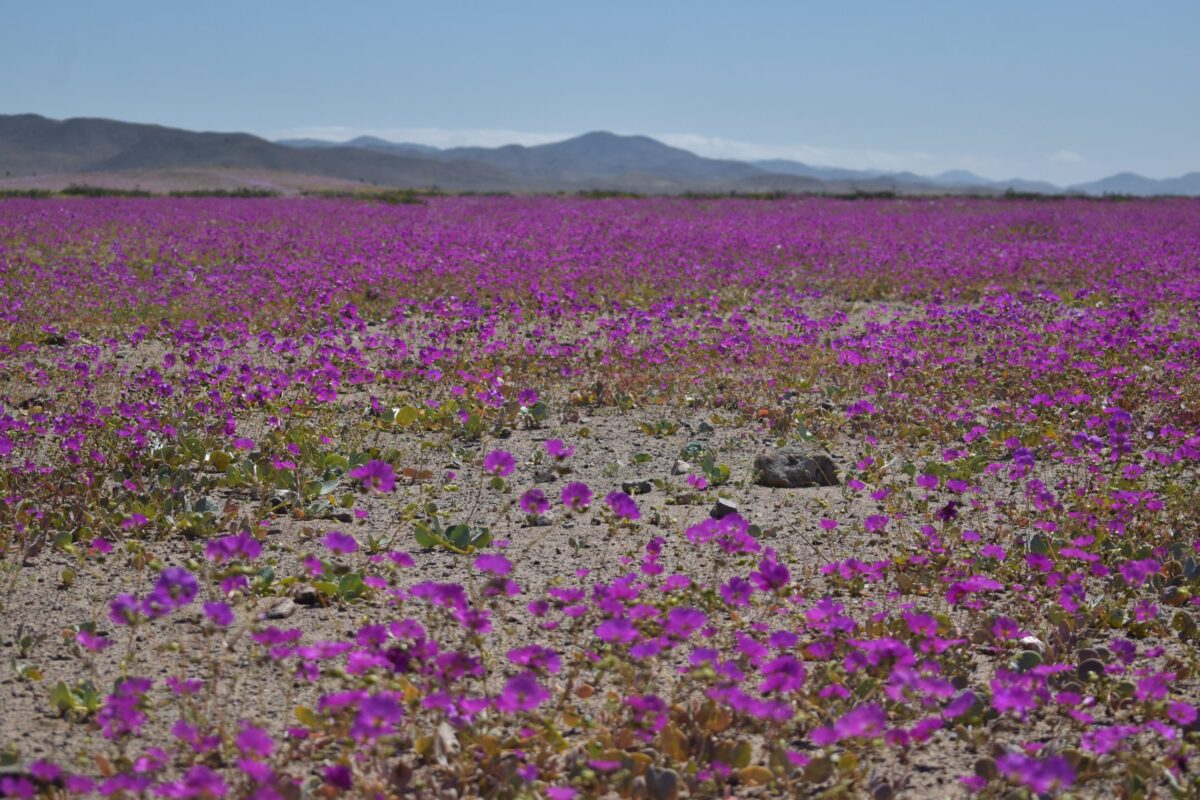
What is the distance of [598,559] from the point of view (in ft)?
15.2

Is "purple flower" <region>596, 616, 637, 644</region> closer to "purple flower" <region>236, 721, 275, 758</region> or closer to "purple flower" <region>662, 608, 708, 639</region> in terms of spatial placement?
"purple flower" <region>662, 608, 708, 639</region>

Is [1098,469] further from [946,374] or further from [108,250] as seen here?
[108,250]

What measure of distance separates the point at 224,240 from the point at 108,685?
54.5ft

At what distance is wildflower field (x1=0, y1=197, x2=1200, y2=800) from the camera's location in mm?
2926

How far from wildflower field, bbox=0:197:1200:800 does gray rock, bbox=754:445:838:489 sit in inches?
1.8

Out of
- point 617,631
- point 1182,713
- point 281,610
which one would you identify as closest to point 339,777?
point 617,631

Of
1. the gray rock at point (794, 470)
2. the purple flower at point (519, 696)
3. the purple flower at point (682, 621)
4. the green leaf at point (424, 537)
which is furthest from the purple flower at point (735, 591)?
the gray rock at point (794, 470)

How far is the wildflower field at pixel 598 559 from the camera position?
2.93 metres

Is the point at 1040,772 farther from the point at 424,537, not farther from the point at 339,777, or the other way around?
the point at 424,537

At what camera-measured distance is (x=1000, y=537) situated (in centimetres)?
487

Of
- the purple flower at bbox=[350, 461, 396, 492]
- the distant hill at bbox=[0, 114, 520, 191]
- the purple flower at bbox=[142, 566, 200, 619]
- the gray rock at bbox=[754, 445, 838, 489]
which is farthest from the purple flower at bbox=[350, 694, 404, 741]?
the distant hill at bbox=[0, 114, 520, 191]

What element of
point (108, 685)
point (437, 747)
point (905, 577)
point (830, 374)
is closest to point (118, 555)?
point (108, 685)

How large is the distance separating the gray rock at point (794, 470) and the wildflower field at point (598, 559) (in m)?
0.04

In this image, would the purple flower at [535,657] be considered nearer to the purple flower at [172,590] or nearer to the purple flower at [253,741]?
the purple flower at [253,741]
